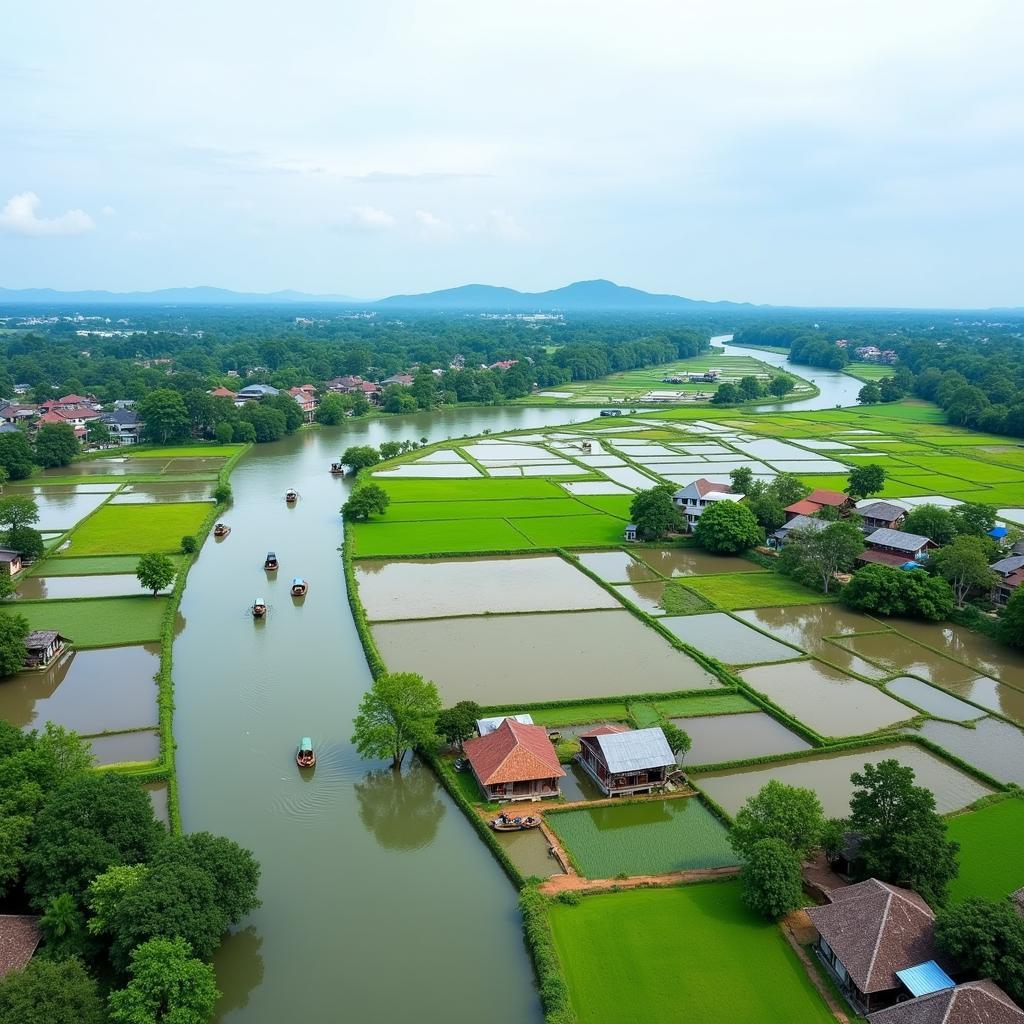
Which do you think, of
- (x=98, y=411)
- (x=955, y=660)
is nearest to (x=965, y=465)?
(x=955, y=660)

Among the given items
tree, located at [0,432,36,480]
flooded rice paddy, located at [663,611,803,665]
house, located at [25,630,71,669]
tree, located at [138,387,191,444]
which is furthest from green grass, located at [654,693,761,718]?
tree, located at [138,387,191,444]

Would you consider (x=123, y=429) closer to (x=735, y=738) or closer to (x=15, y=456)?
(x=15, y=456)

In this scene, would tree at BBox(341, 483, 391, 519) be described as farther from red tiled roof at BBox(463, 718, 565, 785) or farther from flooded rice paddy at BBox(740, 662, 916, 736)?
red tiled roof at BBox(463, 718, 565, 785)

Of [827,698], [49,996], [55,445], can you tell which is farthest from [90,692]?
[55,445]

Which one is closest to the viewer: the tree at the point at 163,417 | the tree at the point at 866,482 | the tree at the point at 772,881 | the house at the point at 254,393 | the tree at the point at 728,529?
the tree at the point at 772,881

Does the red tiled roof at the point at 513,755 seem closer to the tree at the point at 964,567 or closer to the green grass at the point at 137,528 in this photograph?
the tree at the point at 964,567

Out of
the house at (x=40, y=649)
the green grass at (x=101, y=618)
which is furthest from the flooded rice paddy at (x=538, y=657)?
the house at (x=40, y=649)
